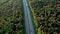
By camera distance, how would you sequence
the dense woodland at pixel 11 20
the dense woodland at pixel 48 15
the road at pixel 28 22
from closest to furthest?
the dense woodland at pixel 48 15, the road at pixel 28 22, the dense woodland at pixel 11 20

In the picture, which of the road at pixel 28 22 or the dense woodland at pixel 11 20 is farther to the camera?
the dense woodland at pixel 11 20

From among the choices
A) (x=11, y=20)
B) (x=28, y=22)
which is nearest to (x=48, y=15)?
(x=28, y=22)

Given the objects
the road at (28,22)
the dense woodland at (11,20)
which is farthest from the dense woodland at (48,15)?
the dense woodland at (11,20)

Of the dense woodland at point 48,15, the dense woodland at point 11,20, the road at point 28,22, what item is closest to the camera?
the dense woodland at point 48,15

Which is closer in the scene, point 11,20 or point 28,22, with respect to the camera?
point 28,22

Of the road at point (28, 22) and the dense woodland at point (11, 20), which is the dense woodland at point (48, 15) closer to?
the road at point (28, 22)

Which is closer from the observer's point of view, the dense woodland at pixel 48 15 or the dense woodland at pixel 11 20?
the dense woodland at pixel 48 15

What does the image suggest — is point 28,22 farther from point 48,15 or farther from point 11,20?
point 48,15

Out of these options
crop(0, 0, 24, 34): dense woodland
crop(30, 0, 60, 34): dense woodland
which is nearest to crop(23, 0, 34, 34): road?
crop(0, 0, 24, 34): dense woodland
